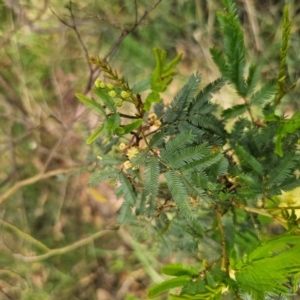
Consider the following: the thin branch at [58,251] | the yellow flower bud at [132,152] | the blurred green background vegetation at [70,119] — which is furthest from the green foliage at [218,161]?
the blurred green background vegetation at [70,119]

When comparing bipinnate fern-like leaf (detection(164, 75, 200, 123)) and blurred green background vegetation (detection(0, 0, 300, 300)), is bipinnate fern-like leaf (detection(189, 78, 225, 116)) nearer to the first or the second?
bipinnate fern-like leaf (detection(164, 75, 200, 123))

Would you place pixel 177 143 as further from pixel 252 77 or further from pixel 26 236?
pixel 26 236

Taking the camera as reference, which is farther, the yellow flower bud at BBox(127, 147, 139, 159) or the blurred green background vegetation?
the blurred green background vegetation

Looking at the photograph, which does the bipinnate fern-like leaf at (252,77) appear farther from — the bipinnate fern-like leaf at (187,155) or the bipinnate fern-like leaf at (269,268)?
the bipinnate fern-like leaf at (269,268)

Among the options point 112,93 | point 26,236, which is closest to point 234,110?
point 112,93

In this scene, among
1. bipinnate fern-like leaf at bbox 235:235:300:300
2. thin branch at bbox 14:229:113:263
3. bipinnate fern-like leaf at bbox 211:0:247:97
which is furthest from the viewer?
thin branch at bbox 14:229:113:263

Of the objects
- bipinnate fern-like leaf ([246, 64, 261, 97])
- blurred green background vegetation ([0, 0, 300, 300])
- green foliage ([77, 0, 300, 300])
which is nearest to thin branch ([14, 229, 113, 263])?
blurred green background vegetation ([0, 0, 300, 300])
